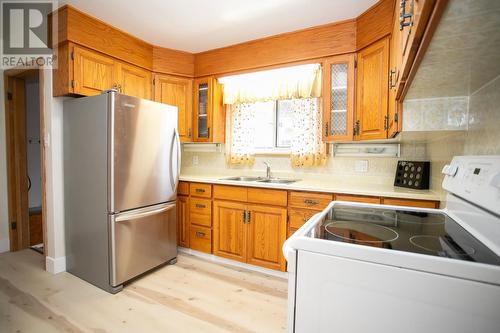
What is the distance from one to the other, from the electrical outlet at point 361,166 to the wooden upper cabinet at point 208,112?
1.57 meters

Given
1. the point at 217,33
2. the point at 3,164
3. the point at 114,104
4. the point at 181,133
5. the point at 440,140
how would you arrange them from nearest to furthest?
1. the point at 440,140
2. the point at 114,104
3. the point at 217,33
4. the point at 3,164
5. the point at 181,133

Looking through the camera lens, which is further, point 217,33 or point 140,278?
point 217,33

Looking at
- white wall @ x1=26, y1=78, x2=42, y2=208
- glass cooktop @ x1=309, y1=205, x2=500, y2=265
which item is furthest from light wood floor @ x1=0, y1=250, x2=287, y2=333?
white wall @ x1=26, y1=78, x2=42, y2=208

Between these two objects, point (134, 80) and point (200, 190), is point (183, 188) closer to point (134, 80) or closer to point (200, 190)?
point (200, 190)

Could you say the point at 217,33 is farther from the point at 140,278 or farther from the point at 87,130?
the point at 140,278

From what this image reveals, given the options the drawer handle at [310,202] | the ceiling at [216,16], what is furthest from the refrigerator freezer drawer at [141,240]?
the ceiling at [216,16]

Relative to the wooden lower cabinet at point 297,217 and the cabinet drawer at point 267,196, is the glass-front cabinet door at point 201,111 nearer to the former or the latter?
the cabinet drawer at point 267,196

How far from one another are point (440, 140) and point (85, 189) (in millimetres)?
2836

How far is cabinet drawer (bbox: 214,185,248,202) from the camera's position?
7.97ft

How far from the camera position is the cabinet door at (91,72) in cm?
218

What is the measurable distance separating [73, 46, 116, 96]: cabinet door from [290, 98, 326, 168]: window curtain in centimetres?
193

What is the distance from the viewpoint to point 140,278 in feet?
7.39

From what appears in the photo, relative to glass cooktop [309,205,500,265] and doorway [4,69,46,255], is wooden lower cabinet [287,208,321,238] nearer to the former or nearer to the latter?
glass cooktop [309,205,500,265]

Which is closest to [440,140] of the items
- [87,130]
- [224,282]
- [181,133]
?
[224,282]
